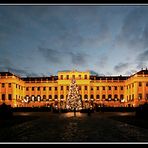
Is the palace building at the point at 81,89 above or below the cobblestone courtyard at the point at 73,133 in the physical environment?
above

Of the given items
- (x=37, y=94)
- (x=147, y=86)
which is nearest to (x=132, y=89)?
(x=147, y=86)

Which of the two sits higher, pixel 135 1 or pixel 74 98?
pixel 135 1

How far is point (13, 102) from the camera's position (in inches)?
3880

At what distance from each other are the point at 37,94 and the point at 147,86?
139 feet

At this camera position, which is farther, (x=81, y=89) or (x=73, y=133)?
(x=81, y=89)

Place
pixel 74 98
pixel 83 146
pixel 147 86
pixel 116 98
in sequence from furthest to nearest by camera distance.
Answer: pixel 116 98 → pixel 147 86 → pixel 74 98 → pixel 83 146

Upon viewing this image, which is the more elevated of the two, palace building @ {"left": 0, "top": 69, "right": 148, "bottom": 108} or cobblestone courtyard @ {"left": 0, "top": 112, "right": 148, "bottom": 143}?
palace building @ {"left": 0, "top": 69, "right": 148, "bottom": 108}

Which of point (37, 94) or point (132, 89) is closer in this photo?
point (132, 89)

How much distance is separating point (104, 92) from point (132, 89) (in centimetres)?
1452

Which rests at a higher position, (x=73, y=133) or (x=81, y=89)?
(x=81, y=89)

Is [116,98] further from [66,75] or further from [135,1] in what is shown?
[135,1]

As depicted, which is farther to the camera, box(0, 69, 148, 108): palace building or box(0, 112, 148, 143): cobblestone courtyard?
box(0, 69, 148, 108): palace building

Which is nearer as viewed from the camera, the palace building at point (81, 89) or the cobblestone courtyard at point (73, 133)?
the cobblestone courtyard at point (73, 133)

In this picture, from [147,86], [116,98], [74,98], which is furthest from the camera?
[116,98]
